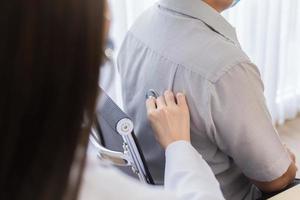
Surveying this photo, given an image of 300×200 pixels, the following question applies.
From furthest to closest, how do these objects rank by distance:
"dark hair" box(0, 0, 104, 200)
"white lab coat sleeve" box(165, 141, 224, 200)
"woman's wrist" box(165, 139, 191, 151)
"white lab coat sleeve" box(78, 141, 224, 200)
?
1. "woman's wrist" box(165, 139, 191, 151)
2. "white lab coat sleeve" box(165, 141, 224, 200)
3. "white lab coat sleeve" box(78, 141, 224, 200)
4. "dark hair" box(0, 0, 104, 200)

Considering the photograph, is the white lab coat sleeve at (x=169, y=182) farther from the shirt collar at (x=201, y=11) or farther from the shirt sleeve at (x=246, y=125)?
the shirt collar at (x=201, y=11)

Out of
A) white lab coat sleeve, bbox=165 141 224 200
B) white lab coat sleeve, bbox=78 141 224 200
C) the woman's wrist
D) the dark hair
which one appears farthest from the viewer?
the woman's wrist

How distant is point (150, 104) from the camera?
3.24 ft

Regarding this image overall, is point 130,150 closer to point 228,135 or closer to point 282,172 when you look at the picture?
point 228,135

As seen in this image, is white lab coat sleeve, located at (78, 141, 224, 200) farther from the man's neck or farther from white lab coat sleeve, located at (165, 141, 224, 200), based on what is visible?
the man's neck

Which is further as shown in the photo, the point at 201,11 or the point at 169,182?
the point at 201,11

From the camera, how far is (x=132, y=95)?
114 cm

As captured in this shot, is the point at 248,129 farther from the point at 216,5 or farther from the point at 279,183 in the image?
the point at 216,5

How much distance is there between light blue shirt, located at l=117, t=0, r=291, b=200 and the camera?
3.07 ft

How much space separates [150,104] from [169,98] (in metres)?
0.05

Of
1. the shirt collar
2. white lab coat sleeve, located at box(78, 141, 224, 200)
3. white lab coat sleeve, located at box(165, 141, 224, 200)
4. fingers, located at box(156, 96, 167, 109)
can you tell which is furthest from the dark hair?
the shirt collar

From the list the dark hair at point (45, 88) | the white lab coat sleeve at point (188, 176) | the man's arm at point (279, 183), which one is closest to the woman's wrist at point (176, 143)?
the white lab coat sleeve at point (188, 176)

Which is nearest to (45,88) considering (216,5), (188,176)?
(188,176)

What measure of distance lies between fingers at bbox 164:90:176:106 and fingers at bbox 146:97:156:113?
32 mm
